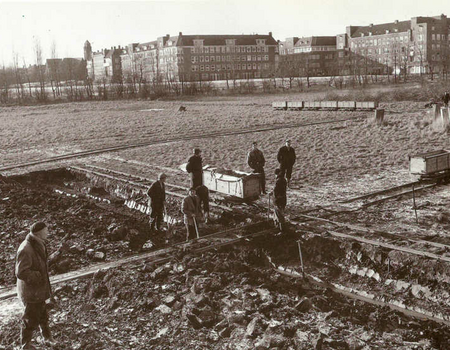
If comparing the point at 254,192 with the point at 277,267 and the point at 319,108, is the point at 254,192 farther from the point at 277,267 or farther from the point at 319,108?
the point at 319,108

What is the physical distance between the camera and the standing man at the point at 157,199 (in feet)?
43.5

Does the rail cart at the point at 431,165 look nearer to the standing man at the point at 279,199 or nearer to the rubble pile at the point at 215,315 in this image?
the standing man at the point at 279,199

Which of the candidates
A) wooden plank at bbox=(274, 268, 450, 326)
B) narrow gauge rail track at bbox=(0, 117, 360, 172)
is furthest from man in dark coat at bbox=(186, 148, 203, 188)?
narrow gauge rail track at bbox=(0, 117, 360, 172)

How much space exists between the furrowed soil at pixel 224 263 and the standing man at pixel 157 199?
0.47 metres

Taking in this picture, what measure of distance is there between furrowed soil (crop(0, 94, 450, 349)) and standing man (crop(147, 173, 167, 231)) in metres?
0.47

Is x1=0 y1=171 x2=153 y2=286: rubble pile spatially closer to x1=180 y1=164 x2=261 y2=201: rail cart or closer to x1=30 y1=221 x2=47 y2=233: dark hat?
x1=180 y1=164 x2=261 y2=201: rail cart

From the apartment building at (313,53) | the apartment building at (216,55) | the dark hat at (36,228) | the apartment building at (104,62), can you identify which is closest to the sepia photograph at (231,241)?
the dark hat at (36,228)

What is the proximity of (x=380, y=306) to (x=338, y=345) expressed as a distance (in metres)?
1.93

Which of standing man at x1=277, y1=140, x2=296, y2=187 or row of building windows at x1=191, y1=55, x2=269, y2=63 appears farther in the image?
row of building windows at x1=191, y1=55, x2=269, y2=63

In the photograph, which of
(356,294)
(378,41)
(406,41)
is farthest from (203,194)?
(378,41)

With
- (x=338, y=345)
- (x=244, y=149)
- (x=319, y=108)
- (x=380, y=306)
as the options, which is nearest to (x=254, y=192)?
(x=380, y=306)

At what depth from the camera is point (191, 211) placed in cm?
1281

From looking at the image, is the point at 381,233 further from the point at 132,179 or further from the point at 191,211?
the point at 132,179

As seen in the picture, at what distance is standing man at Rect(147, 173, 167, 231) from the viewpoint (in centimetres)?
1326
